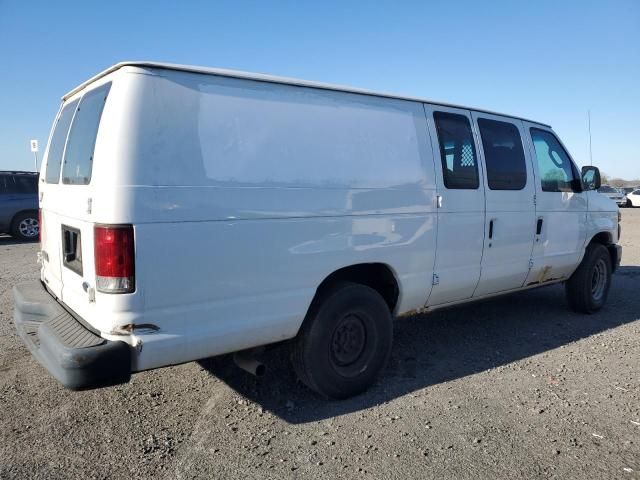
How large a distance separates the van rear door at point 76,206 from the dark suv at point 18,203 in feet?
33.1

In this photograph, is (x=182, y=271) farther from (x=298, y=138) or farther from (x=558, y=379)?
(x=558, y=379)

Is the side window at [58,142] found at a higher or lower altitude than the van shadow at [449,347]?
higher

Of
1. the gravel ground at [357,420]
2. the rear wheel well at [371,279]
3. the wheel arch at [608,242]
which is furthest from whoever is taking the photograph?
the wheel arch at [608,242]

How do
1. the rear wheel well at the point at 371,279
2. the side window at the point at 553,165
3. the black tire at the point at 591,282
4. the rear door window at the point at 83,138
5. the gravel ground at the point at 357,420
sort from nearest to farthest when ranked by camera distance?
the gravel ground at the point at 357,420
the rear door window at the point at 83,138
the rear wheel well at the point at 371,279
the side window at the point at 553,165
the black tire at the point at 591,282

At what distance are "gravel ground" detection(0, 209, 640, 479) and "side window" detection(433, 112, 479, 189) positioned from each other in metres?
1.61

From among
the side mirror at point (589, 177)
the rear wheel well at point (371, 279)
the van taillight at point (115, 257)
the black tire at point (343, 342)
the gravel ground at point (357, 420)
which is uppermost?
the side mirror at point (589, 177)

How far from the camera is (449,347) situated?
15.9 feet

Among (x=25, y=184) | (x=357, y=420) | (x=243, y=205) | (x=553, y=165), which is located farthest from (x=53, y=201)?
(x=25, y=184)

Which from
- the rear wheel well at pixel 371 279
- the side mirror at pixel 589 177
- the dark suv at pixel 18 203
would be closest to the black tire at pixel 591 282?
the side mirror at pixel 589 177

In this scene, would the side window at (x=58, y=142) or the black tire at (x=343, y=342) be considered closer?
the black tire at (x=343, y=342)

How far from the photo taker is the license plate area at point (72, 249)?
3089 mm

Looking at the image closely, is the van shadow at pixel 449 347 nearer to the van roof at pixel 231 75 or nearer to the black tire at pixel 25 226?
the van roof at pixel 231 75

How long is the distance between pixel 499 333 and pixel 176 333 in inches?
146

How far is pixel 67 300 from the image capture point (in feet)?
10.9
